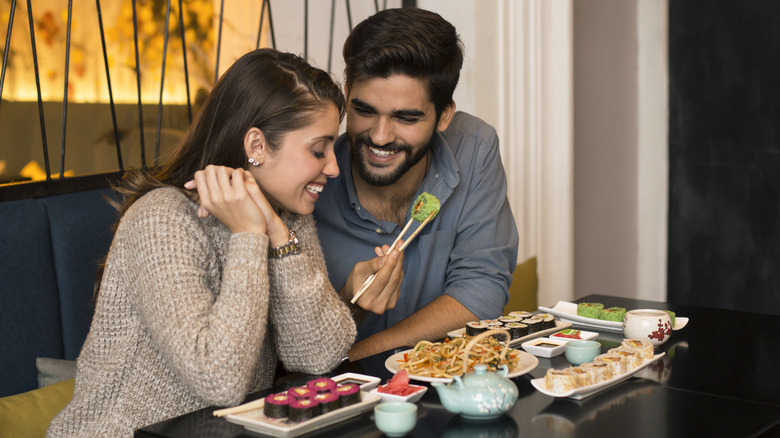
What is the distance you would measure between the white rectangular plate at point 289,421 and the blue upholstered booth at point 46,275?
875 mm

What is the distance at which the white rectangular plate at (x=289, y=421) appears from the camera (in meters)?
1.21

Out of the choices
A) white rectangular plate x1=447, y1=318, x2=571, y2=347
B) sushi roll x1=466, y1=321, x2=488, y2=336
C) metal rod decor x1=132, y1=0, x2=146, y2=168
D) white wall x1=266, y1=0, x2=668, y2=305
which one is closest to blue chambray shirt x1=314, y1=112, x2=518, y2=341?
white rectangular plate x1=447, y1=318, x2=571, y2=347

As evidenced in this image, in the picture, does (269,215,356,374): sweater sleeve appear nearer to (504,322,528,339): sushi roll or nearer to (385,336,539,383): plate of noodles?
(385,336,539,383): plate of noodles

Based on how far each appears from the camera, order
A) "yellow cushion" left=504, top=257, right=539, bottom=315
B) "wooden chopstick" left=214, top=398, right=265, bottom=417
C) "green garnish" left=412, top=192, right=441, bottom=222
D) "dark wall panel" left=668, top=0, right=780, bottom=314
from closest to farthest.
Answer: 1. "wooden chopstick" left=214, top=398, right=265, bottom=417
2. "green garnish" left=412, top=192, right=441, bottom=222
3. "yellow cushion" left=504, top=257, right=539, bottom=315
4. "dark wall panel" left=668, top=0, right=780, bottom=314

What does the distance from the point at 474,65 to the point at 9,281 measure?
187 cm

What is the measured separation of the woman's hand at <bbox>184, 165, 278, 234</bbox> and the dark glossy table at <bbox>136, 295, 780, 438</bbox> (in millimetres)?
299

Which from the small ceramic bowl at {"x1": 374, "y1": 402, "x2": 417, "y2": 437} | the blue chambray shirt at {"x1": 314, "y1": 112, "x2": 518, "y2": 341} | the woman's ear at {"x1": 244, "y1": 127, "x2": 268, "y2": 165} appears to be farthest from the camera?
the blue chambray shirt at {"x1": 314, "y1": 112, "x2": 518, "y2": 341}

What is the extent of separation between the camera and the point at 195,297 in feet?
4.64

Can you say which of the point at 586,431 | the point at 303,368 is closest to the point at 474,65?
the point at 303,368

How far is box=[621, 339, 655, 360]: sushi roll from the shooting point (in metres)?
1.52

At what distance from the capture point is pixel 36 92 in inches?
92.0

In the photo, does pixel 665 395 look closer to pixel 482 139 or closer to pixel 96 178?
pixel 482 139

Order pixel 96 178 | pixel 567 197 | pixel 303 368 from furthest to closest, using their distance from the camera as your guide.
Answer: pixel 567 197
pixel 96 178
pixel 303 368

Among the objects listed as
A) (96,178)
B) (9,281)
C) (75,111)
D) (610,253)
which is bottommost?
(610,253)
